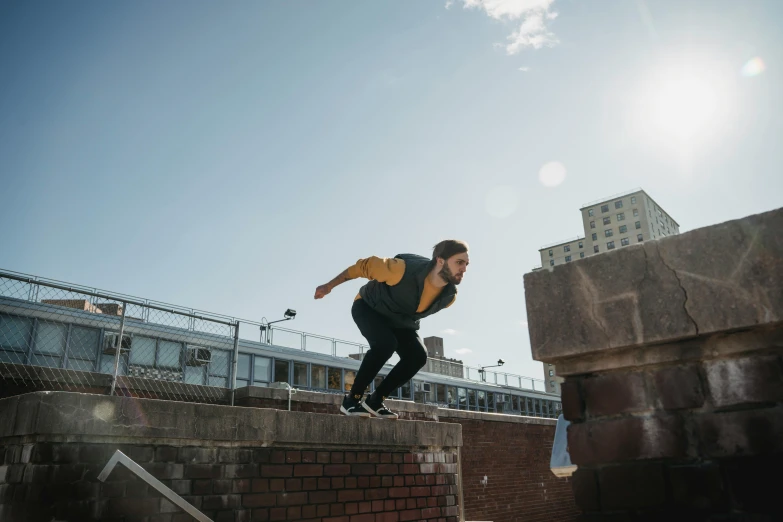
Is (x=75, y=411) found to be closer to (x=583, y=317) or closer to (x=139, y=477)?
(x=139, y=477)

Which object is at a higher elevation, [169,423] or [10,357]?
[10,357]

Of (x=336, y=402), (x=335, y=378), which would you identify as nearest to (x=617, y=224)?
(x=335, y=378)

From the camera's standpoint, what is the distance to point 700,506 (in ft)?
4.33

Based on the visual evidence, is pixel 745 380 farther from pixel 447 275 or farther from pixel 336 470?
pixel 336 470

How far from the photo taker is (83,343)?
8.97m

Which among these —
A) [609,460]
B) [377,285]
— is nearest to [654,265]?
[609,460]

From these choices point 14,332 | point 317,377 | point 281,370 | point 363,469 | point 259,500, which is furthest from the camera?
point 317,377

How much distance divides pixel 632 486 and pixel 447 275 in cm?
275

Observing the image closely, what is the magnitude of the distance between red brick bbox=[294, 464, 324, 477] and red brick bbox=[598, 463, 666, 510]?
3056 millimetres

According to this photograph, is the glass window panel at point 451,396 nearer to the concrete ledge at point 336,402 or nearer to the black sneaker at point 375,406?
the concrete ledge at point 336,402

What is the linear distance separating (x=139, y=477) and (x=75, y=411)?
54cm

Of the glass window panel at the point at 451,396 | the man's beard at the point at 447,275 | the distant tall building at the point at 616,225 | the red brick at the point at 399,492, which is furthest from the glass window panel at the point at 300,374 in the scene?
the distant tall building at the point at 616,225

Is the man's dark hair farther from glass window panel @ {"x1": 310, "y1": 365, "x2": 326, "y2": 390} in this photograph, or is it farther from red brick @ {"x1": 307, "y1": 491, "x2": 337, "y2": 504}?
glass window panel @ {"x1": 310, "y1": 365, "x2": 326, "y2": 390}

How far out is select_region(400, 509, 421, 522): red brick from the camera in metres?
4.77
